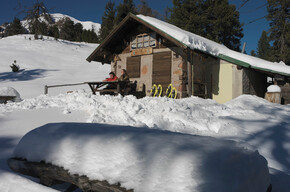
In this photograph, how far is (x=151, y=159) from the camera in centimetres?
157

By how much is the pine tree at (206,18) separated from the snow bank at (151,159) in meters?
23.8

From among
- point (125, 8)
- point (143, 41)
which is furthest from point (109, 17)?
point (143, 41)

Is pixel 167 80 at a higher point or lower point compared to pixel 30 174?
higher

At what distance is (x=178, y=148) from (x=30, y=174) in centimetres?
152

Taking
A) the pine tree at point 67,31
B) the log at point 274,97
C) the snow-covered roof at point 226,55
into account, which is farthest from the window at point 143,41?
the pine tree at point 67,31

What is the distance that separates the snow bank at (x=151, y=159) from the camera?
1.43 m

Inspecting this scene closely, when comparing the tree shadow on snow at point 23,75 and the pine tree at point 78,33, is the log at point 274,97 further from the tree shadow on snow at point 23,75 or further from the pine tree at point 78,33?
the pine tree at point 78,33

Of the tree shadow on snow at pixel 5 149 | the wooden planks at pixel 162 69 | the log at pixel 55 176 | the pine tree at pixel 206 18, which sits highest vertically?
the pine tree at pixel 206 18

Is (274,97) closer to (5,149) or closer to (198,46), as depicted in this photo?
(198,46)

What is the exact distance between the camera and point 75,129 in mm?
2148

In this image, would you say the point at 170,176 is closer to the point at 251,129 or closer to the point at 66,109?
the point at 251,129

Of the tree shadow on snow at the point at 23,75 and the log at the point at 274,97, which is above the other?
the tree shadow on snow at the point at 23,75

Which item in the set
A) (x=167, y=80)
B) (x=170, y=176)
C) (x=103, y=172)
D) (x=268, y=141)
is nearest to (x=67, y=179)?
(x=103, y=172)

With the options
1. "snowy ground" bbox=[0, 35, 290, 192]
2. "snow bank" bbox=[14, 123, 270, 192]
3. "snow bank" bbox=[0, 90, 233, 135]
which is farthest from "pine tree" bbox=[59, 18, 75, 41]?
"snow bank" bbox=[14, 123, 270, 192]
